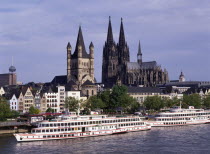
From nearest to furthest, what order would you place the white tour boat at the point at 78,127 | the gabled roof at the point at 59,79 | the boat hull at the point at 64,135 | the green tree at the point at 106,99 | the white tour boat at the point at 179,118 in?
the boat hull at the point at 64,135 → the white tour boat at the point at 78,127 → the white tour boat at the point at 179,118 → the green tree at the point at 106,99 → the gabled roof at the point at 59,79

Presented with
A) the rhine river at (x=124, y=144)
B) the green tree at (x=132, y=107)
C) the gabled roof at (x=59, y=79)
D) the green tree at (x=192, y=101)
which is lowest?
the rhine river at (x=124, y=144)

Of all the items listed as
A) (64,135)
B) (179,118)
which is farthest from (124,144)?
(179,118)

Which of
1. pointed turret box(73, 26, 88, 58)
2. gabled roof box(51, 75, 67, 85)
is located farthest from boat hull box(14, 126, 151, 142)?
gabled roof box(51, 75, 67, 85)

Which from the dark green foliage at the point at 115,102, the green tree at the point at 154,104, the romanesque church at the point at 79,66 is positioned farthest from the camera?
the romanesque church at the point at 79,66

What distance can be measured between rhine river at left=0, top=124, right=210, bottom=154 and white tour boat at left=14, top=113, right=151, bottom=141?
188 cm

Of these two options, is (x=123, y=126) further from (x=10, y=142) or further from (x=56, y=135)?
(x=10, y=142)

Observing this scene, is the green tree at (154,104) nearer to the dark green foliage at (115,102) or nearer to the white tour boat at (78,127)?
the dark green foliage at (115,102)

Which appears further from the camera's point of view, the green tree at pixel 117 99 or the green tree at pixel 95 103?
the green tree at pixel 117 99

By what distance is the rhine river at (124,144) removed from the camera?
70.1 meters

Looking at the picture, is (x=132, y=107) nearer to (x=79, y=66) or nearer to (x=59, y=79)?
(x=79, y=66)

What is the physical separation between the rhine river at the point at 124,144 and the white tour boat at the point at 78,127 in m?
1.88

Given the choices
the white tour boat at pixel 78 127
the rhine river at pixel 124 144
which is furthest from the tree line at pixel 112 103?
→ the rhine river at pixel 124 144

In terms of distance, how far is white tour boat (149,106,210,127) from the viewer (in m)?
108

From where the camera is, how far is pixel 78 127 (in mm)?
85750
